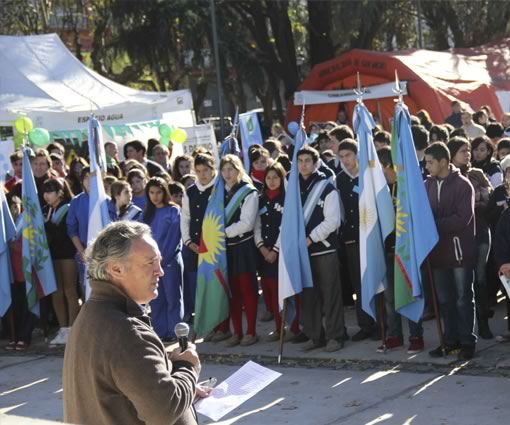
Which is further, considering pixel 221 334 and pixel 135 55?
pixel 135 55

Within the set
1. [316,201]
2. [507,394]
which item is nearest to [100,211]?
[316,201]

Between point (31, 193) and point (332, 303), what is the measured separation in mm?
3604

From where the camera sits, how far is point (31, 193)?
1099 centimetres

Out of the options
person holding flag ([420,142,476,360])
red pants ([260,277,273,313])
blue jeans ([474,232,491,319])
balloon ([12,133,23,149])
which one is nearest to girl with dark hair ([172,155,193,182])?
red pants ([260,277,273,313])

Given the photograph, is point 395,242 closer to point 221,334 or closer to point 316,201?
point 316,201

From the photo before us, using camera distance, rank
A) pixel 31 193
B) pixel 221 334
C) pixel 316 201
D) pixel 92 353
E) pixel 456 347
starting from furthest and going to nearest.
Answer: pixel 31 193
pixel 221 334
pixel 316 201
pixel 456 347
pixel 92 353

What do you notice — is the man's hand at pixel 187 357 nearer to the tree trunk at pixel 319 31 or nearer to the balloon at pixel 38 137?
the balloon at pixel 38 137

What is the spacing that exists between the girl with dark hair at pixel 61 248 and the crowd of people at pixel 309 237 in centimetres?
1

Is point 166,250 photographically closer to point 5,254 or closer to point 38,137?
point 5,254

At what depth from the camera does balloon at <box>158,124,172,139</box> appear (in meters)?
17.5

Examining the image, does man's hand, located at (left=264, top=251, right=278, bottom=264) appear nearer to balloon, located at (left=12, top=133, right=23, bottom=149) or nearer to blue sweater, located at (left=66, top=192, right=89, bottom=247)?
blue sweater, located at (left=66, top=192, right=89, bottom=247)

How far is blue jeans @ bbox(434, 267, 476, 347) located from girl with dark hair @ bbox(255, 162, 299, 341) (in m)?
1.79

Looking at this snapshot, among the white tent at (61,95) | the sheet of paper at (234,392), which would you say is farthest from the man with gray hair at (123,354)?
the white tent at (61,95)

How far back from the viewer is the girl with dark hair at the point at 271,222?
977 centimetres
